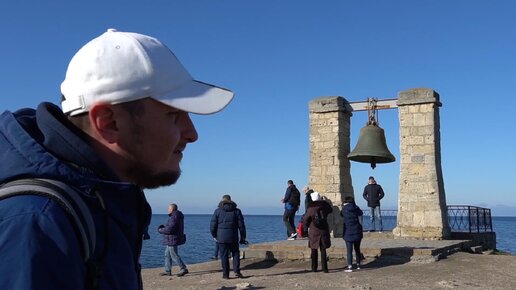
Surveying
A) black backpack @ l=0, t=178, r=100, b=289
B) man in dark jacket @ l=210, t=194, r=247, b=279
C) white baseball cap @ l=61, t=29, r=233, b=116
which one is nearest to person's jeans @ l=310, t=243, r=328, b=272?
man in dark jacket @ l=210, t=194, r=247, b=279

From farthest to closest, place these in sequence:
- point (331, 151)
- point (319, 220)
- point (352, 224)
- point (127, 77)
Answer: point (331, 151), point (352, 224), point (319, 220), point (127, 77)

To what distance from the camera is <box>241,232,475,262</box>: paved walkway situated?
39.0ft

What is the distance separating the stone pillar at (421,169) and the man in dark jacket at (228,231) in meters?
5.49

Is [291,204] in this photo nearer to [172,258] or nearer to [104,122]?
[172,258]

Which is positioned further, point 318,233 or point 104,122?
point 318,233

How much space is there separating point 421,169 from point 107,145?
13725 mm

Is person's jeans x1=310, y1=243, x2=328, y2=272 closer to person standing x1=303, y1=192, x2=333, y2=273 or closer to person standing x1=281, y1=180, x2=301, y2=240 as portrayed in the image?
person standing x1=303, y1=192, x2=333, y2=273

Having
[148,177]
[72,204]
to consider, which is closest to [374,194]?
[148,177]

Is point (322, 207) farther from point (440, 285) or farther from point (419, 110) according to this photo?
point (419, 110)

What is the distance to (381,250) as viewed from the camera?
40.1ft

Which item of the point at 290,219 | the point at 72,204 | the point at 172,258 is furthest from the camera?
the point at 290,219

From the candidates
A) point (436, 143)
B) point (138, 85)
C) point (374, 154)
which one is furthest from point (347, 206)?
point (138, 85)

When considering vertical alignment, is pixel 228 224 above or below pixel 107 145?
below

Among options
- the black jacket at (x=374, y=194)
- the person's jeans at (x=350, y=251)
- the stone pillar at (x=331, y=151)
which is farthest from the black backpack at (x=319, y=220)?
the black jacket at (x=374, y=194)
